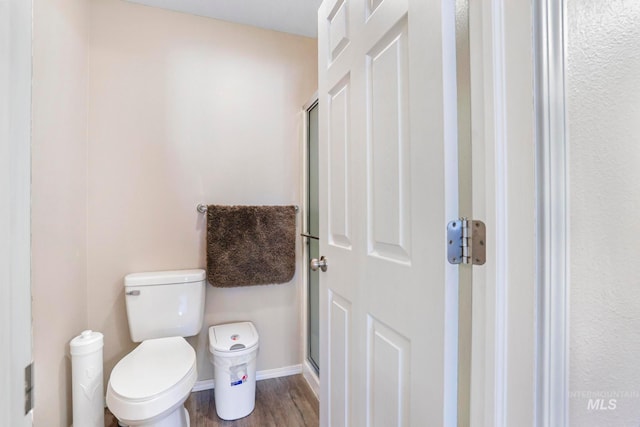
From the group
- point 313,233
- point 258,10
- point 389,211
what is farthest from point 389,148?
point 258,10

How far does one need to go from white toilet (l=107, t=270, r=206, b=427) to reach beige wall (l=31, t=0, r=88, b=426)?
0.26 metres

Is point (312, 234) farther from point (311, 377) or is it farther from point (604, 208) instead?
point (604, 208)

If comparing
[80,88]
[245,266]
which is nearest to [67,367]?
[245,266]

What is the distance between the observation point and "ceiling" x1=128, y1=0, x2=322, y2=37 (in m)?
1.79

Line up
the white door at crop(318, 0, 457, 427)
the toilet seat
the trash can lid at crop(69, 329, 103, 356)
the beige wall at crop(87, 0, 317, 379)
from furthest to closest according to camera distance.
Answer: the beige wall at crop(87, 0, 317, 379) < the trash can lid at crop(69, 329, 103, 356) < the toilet seat < the white door at crop(318, 0, 457, 427)

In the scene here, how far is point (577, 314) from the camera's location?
48cm

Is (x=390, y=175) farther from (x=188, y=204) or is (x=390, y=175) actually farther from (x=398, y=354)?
(x=188, y=204)

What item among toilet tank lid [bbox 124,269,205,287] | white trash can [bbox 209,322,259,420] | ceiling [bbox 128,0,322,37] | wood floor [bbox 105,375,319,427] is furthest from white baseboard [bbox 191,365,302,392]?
ceiling [bbox 128,0,322,37]

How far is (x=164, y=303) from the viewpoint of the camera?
5.60ft

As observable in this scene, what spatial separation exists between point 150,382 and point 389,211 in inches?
50.4

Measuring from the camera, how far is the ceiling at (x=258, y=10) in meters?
1.79

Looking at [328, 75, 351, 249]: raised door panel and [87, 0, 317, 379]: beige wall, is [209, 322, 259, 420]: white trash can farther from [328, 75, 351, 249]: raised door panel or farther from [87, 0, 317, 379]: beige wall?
[328, 75, 351, 249]: raised door panel

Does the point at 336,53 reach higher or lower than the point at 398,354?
higher

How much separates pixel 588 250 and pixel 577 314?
0.35 ft
